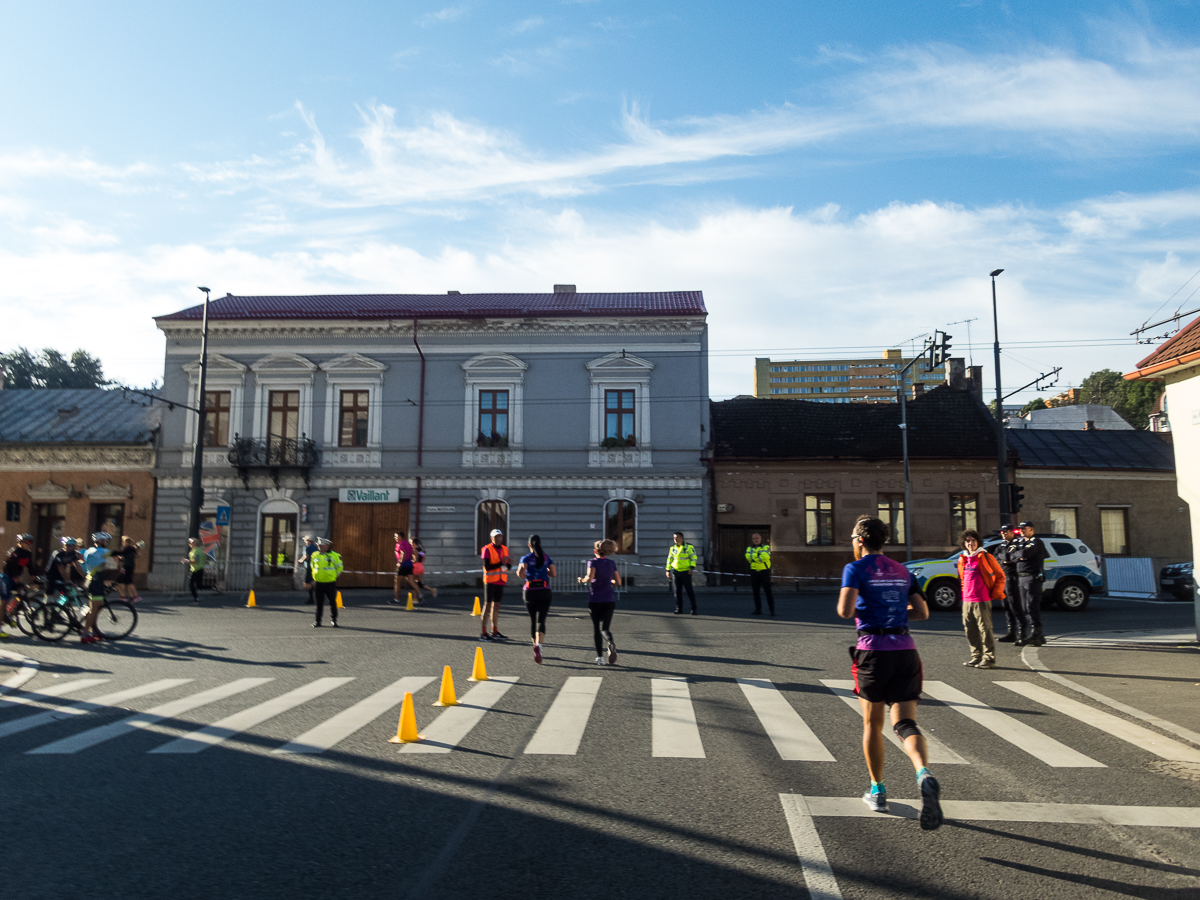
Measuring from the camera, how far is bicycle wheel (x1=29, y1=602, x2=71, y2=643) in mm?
15312

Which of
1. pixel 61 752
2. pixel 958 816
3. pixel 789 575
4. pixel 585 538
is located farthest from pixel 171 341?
pixel 958 816

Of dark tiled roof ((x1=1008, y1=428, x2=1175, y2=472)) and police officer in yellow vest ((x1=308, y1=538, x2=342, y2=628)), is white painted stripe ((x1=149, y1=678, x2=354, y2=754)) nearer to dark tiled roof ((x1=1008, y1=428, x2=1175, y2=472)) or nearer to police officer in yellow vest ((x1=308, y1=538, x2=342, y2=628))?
police officer in yellow vest ((x1=308, y1=538, x2=342, y2=628))

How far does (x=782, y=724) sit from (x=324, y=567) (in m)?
11.1

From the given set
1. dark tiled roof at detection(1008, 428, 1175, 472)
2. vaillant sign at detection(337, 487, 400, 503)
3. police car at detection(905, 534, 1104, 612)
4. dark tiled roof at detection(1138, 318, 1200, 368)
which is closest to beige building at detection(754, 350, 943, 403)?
dark tiled roof at detection(1008, 428, 1175, 472)

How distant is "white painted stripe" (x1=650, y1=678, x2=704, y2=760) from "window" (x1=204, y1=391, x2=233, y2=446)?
87.0 feet

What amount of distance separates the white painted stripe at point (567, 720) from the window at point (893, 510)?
24.2 m

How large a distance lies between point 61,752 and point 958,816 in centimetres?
695

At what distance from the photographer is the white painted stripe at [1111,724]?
23.5 ft

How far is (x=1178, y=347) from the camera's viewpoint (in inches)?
516

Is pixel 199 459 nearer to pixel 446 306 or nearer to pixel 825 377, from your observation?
pixel 446 306

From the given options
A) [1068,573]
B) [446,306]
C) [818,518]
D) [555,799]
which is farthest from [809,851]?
[446,306]

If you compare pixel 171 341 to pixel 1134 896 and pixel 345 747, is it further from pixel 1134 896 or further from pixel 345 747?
pixel 1134 896

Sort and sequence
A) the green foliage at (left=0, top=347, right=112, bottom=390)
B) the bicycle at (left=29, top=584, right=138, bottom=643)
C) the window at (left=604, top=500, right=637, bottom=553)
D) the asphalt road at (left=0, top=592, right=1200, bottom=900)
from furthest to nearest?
the green foliage at (left=0, top=347, right=112, bottom=390), the window at (left=604, top=500, right=637, bottom=553), the bicycle at (left=29, top=584, right=138, bottom=643), the asphalt road at (left=0, top=592, right=1200, bottom=900)

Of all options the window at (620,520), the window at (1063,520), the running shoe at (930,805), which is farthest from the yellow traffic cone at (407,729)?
the window at (1063,520)
